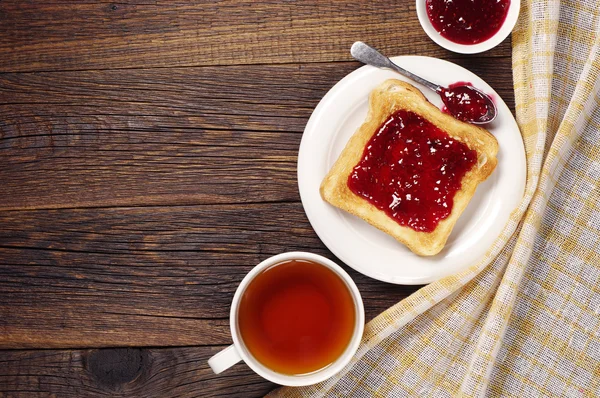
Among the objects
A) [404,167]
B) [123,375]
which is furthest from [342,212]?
[123,375]

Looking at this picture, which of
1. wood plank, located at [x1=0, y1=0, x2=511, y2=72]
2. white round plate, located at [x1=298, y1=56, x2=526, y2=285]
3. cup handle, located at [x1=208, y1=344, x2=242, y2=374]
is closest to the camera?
cup handle, located at [x1=208, y1=344, x2=242, y2=374]

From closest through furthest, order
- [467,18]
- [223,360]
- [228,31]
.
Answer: [223,360] < [467,18] < [228,31]

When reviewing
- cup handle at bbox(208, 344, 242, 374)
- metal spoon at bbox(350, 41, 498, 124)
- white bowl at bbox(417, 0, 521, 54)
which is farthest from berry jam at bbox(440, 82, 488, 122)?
cup handle at bbox(208, 344, 242, 374)

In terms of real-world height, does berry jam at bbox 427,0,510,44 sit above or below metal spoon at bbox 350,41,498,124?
above

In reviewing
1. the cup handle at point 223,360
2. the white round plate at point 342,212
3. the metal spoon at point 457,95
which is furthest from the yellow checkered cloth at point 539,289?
the cup handle at point 223,360

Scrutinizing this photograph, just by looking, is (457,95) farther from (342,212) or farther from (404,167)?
(342,212)

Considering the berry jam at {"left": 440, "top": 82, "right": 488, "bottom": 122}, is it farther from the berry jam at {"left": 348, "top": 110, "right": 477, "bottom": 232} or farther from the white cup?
the white cup

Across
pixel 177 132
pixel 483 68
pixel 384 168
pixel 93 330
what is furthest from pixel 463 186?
pixel 93 330
